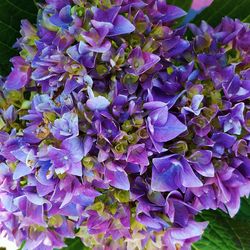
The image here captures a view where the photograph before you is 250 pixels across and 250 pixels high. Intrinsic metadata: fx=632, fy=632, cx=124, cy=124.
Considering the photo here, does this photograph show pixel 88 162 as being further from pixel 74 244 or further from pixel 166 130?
pixel 74 244

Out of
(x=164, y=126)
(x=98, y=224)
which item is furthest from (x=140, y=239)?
(x=164, y=126)

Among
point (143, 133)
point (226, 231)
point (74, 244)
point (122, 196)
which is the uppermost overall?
point (143, 133)

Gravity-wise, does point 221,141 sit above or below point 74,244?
above

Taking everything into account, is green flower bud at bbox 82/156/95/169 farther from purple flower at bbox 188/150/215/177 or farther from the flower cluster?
purple flower at bbox 188/150/215/177

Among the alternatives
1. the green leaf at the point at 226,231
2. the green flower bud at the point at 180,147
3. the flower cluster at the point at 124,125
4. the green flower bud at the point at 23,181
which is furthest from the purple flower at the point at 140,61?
the green leaf at the point at 226,231

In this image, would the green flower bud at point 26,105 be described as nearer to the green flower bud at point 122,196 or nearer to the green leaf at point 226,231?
the green flower bud at point 122,196

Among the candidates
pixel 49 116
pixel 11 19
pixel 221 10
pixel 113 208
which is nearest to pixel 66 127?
pixel 49 116
